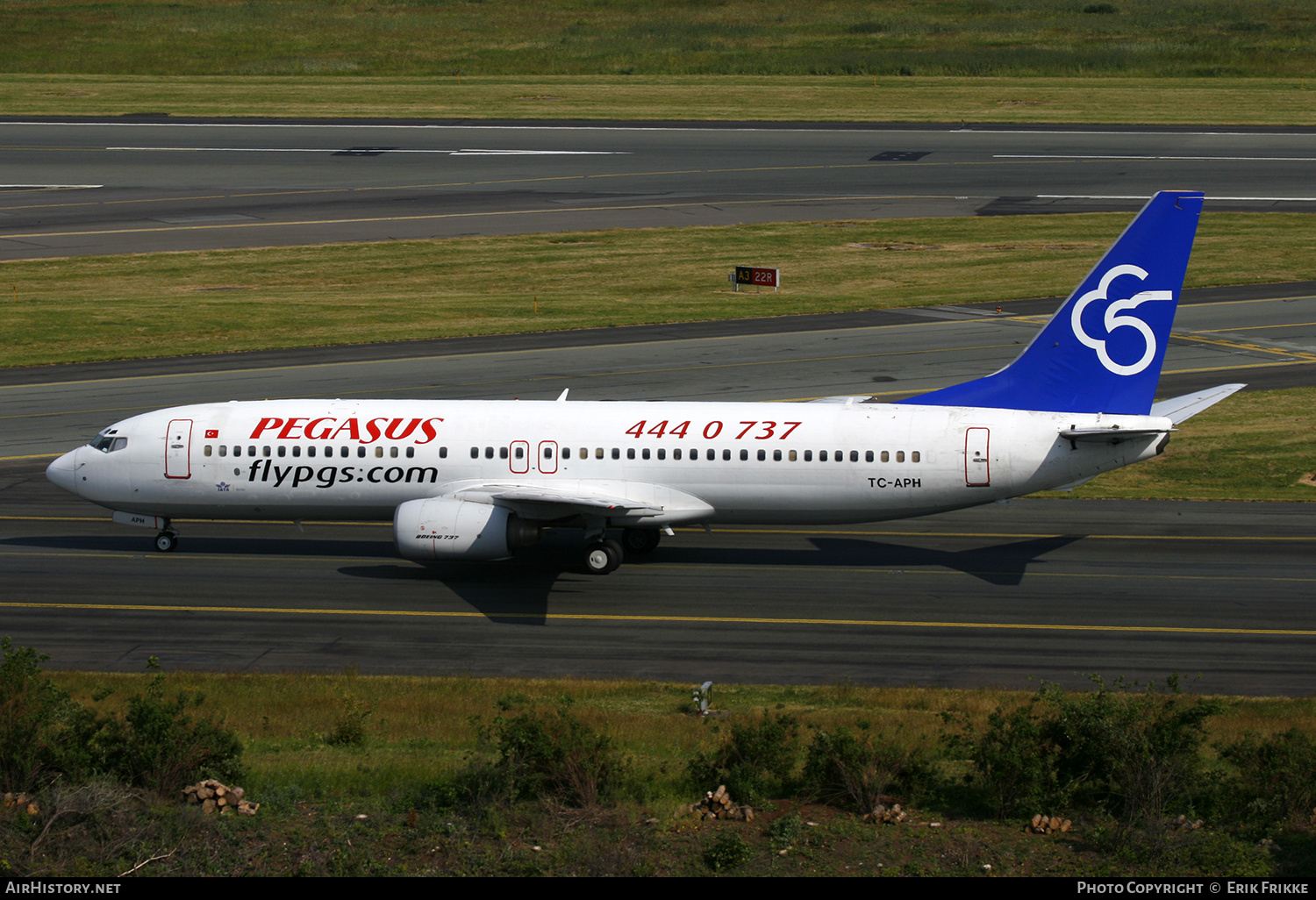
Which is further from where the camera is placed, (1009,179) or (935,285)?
(1009,179)

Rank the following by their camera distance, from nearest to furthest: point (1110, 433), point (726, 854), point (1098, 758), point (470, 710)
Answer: point (726, 854)
point (1098, 758)
point (470, 710)
point (1110, 433)

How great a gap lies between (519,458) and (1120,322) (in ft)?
55.3

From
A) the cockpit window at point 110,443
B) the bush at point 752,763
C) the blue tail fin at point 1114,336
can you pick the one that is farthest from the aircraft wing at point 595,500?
the bush at point 752,763

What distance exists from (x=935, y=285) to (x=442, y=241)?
97.0 ft

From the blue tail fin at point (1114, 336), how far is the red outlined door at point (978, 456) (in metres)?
1.49

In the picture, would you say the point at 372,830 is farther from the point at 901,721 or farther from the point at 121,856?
the point at 901,721

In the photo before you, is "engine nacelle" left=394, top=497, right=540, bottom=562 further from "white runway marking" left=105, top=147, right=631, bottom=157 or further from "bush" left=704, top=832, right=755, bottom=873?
"white runway marking" left=105, top=147, right=631, bottom=157

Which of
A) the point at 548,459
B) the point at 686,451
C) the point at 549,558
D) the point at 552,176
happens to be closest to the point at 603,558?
the point at 549,558

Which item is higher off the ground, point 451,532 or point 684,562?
point 451,532

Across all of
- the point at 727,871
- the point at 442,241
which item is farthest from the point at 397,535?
the point at 442,241

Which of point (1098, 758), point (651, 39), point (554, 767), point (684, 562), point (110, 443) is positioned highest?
point (651, 39)

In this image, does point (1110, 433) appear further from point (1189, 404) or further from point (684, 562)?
point (684, 562)

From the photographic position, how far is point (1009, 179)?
314 ft

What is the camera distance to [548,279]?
76.6 metres
